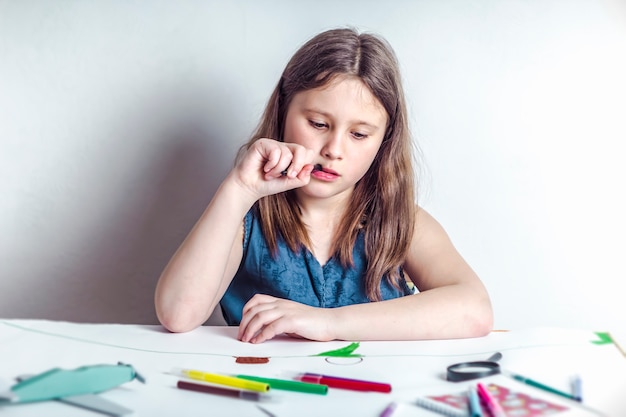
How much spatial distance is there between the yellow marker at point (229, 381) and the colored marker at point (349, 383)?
54mm

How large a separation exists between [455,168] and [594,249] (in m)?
0.30

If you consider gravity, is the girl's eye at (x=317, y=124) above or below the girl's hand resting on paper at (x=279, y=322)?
above

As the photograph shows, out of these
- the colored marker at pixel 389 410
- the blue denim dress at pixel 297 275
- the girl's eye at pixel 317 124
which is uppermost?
the girl's eye at pixel 317 124

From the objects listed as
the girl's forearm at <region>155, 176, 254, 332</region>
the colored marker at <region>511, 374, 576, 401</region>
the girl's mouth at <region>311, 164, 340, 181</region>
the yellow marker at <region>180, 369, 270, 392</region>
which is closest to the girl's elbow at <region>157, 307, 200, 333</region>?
the girl's forearm at <region>155, 176, 254, 332</region>

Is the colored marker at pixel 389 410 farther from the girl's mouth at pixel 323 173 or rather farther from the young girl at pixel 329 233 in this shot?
the girl's mouth at pixel 323 173

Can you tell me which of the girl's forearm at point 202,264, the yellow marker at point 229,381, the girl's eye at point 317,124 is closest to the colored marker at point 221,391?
the yellow marker at point 229,381

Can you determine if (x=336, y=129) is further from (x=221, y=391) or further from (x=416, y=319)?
(x=221, y=391)

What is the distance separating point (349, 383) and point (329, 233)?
1.58 ft

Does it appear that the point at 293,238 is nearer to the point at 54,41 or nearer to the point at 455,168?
the point at 455,168

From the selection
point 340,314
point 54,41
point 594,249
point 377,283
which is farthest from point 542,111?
point 54,41

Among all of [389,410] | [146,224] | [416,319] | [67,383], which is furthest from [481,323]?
[146,224]

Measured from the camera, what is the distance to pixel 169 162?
1.22 meters

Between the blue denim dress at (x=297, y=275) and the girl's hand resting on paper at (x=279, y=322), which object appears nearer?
the girl's hand resting on paper at (x=279, y=322)

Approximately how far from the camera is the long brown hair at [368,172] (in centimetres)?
97
